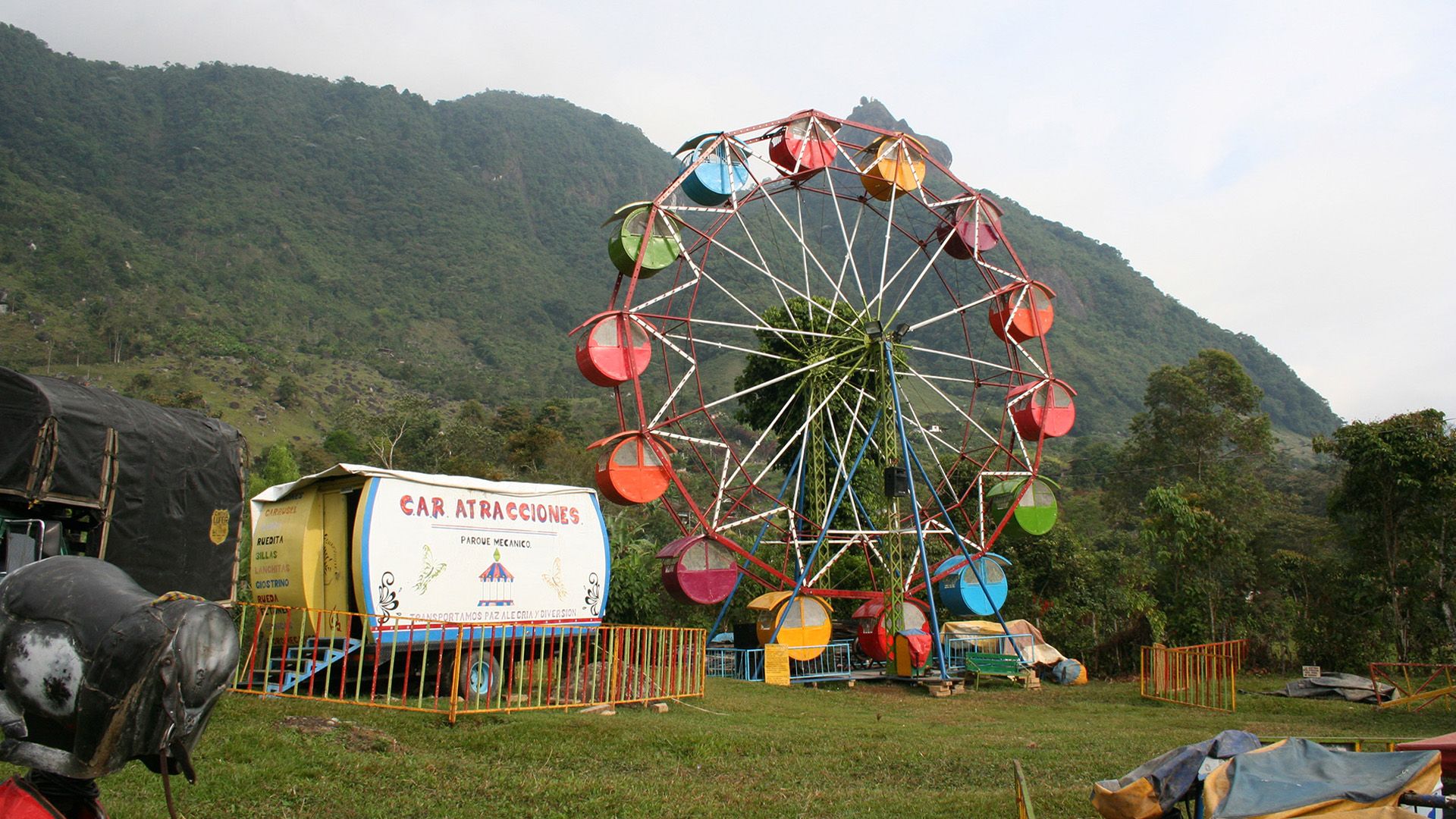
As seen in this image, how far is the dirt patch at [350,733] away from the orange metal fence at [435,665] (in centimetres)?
108

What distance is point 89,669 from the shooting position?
2.96 m

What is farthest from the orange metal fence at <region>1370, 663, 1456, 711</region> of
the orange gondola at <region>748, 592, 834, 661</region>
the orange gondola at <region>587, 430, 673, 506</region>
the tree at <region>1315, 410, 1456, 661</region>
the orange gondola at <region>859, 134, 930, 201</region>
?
the orange gondola at <region>859, 134, 930, 201</region>

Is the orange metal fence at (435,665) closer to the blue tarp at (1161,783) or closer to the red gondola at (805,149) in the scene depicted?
the blue tarp at (1161,783)

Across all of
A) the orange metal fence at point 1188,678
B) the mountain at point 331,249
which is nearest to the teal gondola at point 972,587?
the orange metal fence at point 1188,678

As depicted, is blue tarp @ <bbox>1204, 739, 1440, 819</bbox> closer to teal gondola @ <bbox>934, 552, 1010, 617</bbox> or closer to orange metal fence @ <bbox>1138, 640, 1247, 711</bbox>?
orange metal fence @ <bbox>1138, 640, 1247, 711</bbox>

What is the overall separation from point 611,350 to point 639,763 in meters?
10.5

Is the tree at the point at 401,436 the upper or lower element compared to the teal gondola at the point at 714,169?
lower

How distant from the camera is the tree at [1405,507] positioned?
808 inches

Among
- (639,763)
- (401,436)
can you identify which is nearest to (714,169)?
(639,763)

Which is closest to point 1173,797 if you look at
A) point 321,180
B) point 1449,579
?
point 1449,579

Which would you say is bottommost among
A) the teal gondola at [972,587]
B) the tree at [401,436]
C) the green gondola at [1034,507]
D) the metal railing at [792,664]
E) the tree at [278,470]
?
the metal railing at [792,664]

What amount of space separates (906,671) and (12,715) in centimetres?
1896

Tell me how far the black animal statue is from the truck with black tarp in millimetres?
6642

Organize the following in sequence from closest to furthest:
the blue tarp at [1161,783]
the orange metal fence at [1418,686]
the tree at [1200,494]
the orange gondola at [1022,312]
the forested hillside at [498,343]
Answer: the blue tarp at [1161,783]
the orange metal fence at [1418,686]
the orange gondola at [1022,312]
the forested hillside at [498,343]
the tree at [1200,494]
